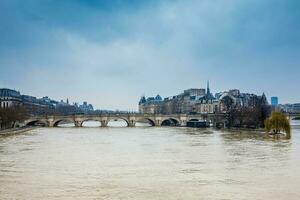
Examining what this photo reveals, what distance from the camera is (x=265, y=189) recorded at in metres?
20.9

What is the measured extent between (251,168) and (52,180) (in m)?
12.6

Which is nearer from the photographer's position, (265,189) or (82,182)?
(265,189)

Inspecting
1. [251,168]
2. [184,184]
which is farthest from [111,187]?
[251,168]

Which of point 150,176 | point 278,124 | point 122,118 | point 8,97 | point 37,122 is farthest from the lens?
point 8,97

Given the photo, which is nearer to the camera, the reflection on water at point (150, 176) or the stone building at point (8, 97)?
the reflection on water at point (150, 176)

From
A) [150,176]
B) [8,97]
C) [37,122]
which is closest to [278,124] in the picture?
[150,176]

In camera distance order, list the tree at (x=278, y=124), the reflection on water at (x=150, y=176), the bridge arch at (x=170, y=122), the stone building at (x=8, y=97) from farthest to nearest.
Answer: the stone building at (x=8, y=97)
the bridge arch at (x=170, y=122)
the tree at (x=278, y=124)
the reflection on water at (x=150, y=176)

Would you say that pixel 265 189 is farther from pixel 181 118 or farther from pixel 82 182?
pixel 181 118

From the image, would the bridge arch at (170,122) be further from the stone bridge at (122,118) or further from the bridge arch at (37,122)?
the bridge arch at (37,122)

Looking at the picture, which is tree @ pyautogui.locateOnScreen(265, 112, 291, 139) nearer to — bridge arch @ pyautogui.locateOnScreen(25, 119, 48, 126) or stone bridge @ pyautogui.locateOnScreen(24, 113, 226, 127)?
stone bridge @ pyautogui.locateOnScreen(24, 113, 226, 127)

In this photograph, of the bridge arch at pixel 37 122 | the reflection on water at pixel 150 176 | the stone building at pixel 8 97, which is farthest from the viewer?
the stone building at pixel 8 97

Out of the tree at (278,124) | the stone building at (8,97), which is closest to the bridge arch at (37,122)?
the stone building at (8,97)

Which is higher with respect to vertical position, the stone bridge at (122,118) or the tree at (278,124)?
the stone bridge at (122,118)

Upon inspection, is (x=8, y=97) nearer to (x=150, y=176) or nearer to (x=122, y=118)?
(x=122, y=118)
